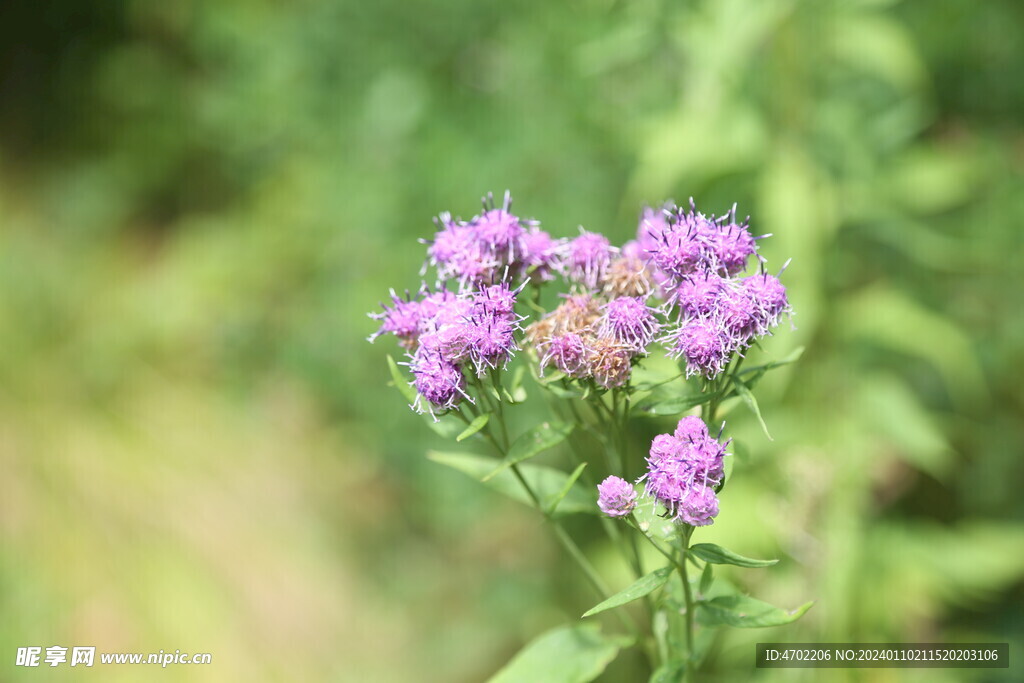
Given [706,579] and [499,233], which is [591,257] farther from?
[706,579]

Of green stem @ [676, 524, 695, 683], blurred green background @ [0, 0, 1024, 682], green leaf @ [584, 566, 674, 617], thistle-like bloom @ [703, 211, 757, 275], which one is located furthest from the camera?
blurred green background @ [0, 0, 1024, 682]

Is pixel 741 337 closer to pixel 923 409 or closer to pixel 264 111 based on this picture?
pixel 923 409

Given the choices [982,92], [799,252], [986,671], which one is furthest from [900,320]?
[982,92]

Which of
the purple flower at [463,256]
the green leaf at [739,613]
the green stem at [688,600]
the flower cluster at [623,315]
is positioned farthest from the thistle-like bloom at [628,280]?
the green leaf at [739,613]

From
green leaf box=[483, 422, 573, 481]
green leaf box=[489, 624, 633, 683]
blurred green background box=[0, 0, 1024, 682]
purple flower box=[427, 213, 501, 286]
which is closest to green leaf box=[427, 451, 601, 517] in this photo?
green leaf box=[483, 422, 573, 481]

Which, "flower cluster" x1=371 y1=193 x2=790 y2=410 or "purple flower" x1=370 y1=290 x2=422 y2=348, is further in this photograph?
"purple flower" x1=370 y1=290 x2=422 y2=348

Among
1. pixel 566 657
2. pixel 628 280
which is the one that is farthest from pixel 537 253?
pixel 566 657

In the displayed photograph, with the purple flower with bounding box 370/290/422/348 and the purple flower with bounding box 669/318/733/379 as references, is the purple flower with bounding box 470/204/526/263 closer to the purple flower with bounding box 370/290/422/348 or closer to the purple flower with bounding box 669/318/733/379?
the purple flower with bounding box 370/290/422/348
